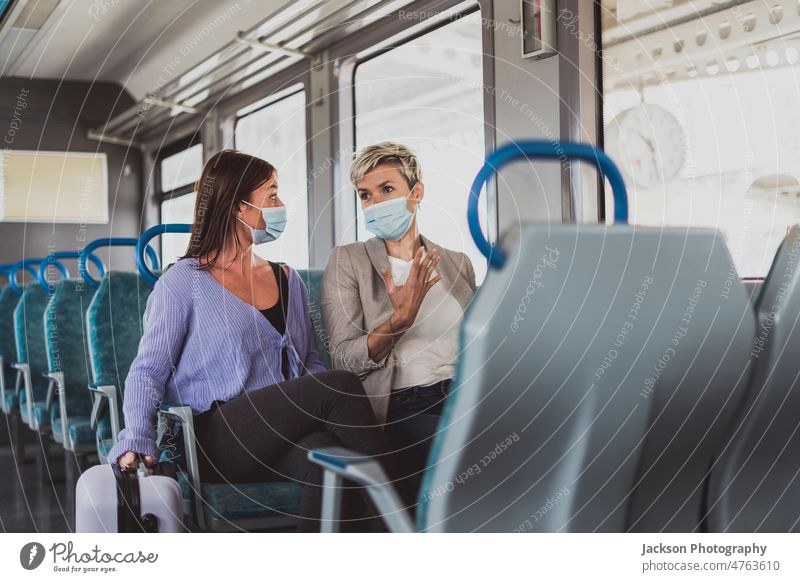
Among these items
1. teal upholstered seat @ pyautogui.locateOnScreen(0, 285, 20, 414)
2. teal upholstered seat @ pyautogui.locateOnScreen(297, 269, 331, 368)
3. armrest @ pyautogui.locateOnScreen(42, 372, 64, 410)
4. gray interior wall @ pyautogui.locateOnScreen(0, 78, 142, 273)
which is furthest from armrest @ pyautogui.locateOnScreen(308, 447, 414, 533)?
gray interior wall @ pyautogui.locateOnScreen(0, 78, 142, 273)

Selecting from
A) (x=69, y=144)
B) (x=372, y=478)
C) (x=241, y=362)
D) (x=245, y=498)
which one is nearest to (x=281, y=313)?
(x=241, y=362)

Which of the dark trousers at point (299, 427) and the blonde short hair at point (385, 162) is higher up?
the blonde short hair at point (385, 162)

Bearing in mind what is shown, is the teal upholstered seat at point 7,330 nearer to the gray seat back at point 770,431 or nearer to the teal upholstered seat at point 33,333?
the teal upholstered seat at point 33,333

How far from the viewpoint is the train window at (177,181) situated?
5863 mm

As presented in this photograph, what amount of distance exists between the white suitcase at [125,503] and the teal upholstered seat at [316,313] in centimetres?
69

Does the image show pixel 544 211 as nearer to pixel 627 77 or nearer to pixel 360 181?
pixel 627 77

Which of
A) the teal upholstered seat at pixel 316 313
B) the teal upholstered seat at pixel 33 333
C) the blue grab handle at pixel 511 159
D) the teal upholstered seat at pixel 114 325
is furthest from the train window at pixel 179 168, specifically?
the blue grab handle at pixel 511 159

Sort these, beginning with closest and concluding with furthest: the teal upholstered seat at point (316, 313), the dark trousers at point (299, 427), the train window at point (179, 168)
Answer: the dark trousers at point (299, 427), the teal upholstered seat at point (316, 313), the train window at point (179, 168)

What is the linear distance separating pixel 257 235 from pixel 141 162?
5694 mm

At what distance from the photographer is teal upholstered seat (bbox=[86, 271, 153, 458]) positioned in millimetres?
2246

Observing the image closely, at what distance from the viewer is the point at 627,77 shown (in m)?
2.30

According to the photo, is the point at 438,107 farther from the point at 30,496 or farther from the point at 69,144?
the point at 69,144

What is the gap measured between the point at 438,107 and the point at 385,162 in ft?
4.19
